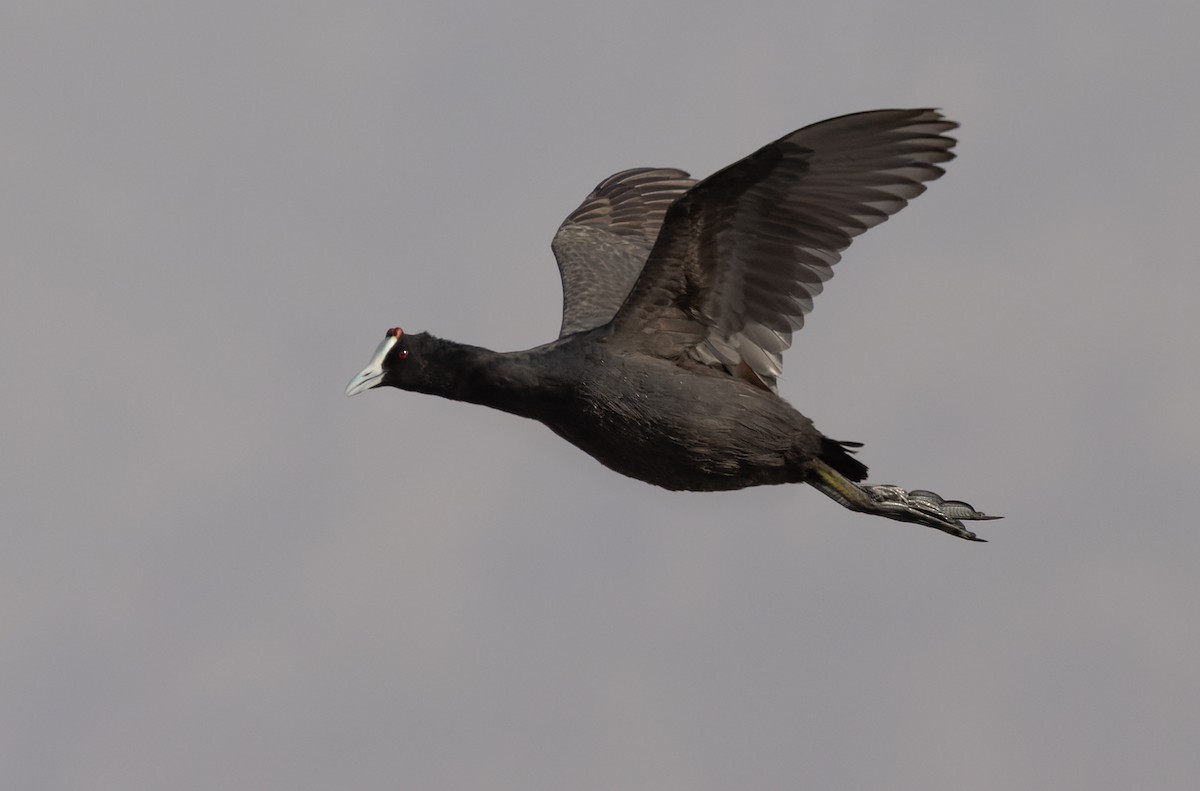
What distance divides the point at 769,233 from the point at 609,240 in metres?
4.97

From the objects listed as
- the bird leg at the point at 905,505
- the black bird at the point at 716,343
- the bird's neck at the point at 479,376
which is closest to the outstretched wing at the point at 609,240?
the bird's neck at the point at 479,376

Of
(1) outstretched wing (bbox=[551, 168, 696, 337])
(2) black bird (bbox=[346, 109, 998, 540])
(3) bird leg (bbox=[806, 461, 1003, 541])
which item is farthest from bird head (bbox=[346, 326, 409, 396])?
(3) bird leg (bbox=[806, 461, 1003, 541])

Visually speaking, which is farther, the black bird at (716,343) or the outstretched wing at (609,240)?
the outstretched wing at (609,240)

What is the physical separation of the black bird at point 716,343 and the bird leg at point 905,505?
26cm

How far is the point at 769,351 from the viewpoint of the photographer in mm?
15711

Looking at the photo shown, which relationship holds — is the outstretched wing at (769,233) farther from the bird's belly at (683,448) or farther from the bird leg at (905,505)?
the bird leg at (905,505)

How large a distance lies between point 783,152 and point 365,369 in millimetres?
3894

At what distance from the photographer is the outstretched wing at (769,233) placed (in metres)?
14.4

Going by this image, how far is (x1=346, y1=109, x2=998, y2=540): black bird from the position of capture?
572 inches

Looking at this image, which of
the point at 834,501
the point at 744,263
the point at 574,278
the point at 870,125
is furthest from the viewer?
the point at 574,278

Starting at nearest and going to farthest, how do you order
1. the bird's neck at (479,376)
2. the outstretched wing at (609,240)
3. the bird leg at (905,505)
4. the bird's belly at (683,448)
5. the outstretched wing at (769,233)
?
the outstretched wing at (769,233), the bird's belly at (683,448), the bird's neck at (479,376), the bird leg at (905,505), the outstretched wing at (609,240)

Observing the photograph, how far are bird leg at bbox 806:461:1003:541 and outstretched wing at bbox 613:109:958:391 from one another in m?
1.34

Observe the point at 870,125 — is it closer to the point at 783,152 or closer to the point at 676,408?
the point at 783,152

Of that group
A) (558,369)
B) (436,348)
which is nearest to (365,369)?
(436,348)
